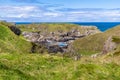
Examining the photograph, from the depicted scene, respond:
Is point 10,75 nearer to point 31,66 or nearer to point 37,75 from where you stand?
point 37,75

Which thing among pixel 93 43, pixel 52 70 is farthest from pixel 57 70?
pixel 93 43

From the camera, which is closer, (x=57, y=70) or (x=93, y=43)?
(x=57, y=70)

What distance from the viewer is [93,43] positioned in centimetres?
13162

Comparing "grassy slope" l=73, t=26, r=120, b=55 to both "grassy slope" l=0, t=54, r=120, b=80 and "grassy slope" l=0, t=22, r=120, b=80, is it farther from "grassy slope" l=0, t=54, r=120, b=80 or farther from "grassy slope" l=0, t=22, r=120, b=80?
"grassy slope" l=0, t=54, r=120, b=80

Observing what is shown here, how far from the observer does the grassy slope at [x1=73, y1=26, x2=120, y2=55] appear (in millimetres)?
121000

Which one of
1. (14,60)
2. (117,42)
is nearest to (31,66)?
(14,60)

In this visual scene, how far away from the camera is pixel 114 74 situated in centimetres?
2267

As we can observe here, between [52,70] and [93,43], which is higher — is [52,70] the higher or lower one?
the higher one

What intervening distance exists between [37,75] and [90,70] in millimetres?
3534

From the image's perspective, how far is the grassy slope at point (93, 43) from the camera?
4764 inches

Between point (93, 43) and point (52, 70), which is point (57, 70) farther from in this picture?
point (93, 43)

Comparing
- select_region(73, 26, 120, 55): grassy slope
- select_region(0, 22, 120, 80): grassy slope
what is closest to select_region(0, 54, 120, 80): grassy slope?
select_region(0, 22, 120, 80): grassy slope

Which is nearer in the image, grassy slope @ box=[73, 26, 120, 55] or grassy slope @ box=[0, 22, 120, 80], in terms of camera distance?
grassy slope @ box=[0, 22, 120, 80]

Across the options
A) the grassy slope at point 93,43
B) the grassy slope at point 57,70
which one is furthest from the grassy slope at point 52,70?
the grassy slope at point 93,43
